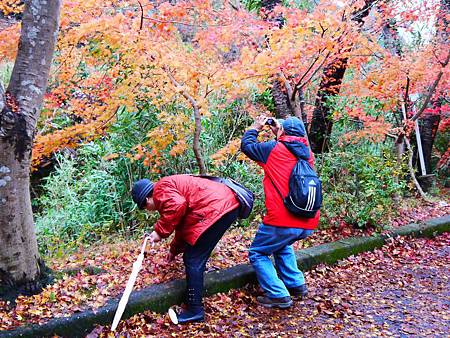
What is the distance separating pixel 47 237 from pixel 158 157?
217 cm

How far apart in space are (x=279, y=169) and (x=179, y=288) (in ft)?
4.90

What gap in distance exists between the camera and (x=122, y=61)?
5773 millimetres

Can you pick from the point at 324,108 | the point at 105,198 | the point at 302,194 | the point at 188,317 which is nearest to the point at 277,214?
the point at 302,194

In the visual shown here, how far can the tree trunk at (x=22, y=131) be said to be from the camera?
335 cm

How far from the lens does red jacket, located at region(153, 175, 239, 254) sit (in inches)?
132

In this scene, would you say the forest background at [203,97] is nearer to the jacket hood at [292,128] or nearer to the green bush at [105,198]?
the green bush at [105,198]

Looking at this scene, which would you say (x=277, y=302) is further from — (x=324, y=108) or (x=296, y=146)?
(x=324, y=108)

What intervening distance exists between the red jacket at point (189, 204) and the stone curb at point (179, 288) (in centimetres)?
60

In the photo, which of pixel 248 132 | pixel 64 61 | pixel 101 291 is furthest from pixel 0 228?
pixel 64 61

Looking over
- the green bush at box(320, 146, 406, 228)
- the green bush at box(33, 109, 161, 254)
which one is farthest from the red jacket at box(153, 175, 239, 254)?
the green bush at box(33, 109, 161, 254)

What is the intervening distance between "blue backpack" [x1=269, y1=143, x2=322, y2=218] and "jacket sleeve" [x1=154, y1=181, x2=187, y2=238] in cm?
107

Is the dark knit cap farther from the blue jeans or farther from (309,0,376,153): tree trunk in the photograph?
(309,0,376,153): tree trunk

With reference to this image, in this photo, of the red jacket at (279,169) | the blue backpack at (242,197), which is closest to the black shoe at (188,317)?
the blue backpack at (242,197)

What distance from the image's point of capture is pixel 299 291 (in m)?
4.25
